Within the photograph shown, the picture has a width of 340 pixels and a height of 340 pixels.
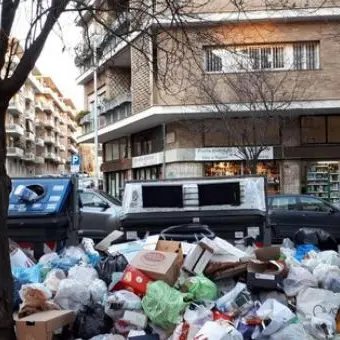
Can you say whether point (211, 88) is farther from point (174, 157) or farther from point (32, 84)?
point (32, 84)

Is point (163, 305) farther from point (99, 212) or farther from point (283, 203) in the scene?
point (283, 203)

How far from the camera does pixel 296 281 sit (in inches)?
237

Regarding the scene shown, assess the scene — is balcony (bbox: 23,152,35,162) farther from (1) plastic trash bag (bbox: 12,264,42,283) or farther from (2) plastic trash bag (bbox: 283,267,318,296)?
(2) plastic trash bag (bbox: 283,267,318,296)

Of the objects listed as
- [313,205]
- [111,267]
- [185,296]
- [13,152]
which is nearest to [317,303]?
[185,296]

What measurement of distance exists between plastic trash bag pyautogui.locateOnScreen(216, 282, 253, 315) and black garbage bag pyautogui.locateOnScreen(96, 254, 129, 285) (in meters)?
1.33

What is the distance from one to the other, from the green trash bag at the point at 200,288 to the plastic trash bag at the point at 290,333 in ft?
2.89

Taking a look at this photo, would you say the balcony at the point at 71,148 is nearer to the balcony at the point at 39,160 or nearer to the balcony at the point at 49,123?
the balcony at the point at 49,123

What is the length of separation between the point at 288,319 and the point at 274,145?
21.1 m

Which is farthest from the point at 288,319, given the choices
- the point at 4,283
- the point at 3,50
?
the point at 3,50

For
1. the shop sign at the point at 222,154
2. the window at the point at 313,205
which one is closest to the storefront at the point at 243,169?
the shop sign at the point at 222,154

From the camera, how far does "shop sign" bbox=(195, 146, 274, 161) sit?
2586 centimetres

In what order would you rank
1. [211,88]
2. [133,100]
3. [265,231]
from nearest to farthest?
1. [265,231]
2. [211,88]
3. [133,100]

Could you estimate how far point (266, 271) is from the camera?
6.12m

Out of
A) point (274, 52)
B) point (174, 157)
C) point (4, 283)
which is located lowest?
point (4, 283)
